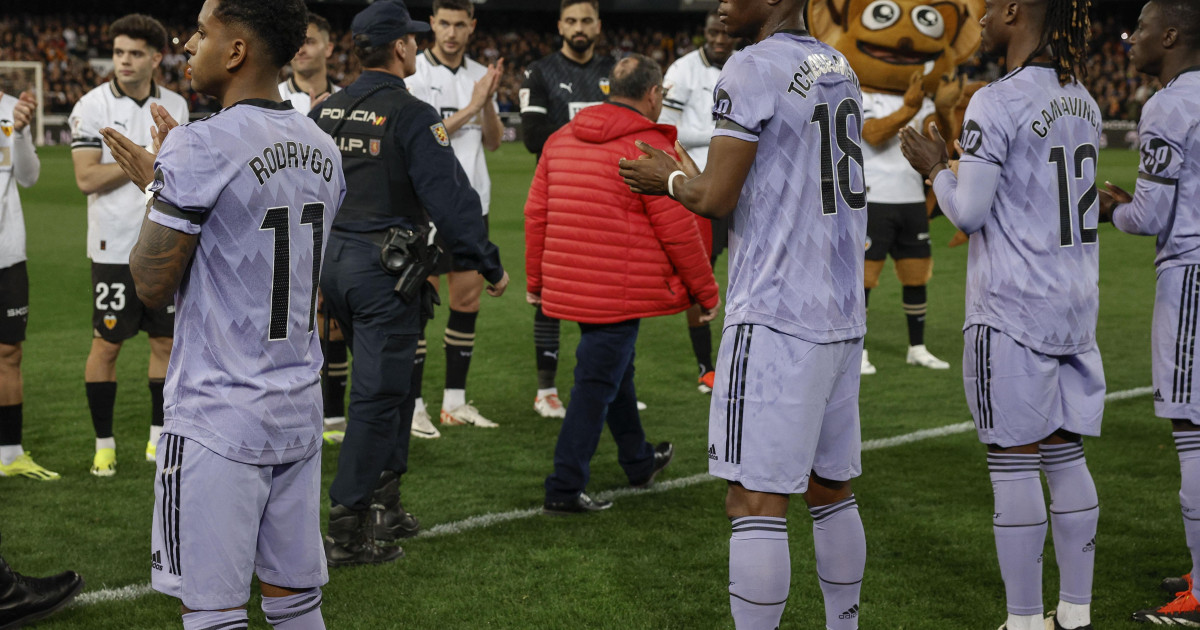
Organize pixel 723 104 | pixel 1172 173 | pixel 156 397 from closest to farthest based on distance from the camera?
pixel 723 104, pixel 1172 173, pixel 156 397

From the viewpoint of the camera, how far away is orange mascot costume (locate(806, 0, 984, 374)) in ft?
26.4

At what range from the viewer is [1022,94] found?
336cm

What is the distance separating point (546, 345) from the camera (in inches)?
275

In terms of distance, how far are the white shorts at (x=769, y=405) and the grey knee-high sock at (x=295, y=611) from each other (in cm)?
108

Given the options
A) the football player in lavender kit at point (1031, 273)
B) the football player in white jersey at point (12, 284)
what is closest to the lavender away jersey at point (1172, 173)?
the football player in lavender kit at point (1031, 273)

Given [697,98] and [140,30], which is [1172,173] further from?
[140,30]

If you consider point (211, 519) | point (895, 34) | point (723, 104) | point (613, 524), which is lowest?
point (613, 524)

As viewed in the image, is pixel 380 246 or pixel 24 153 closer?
pixel 380 246

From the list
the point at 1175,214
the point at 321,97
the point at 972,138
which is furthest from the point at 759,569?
the point at 321,97

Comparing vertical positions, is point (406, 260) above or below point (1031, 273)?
below

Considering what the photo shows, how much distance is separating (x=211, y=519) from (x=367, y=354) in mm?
1890

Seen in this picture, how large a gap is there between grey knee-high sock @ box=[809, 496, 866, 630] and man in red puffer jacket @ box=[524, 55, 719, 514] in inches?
69.7

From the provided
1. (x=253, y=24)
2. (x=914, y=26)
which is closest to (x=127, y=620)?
(x=253, y=24)

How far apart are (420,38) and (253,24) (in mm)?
36417
